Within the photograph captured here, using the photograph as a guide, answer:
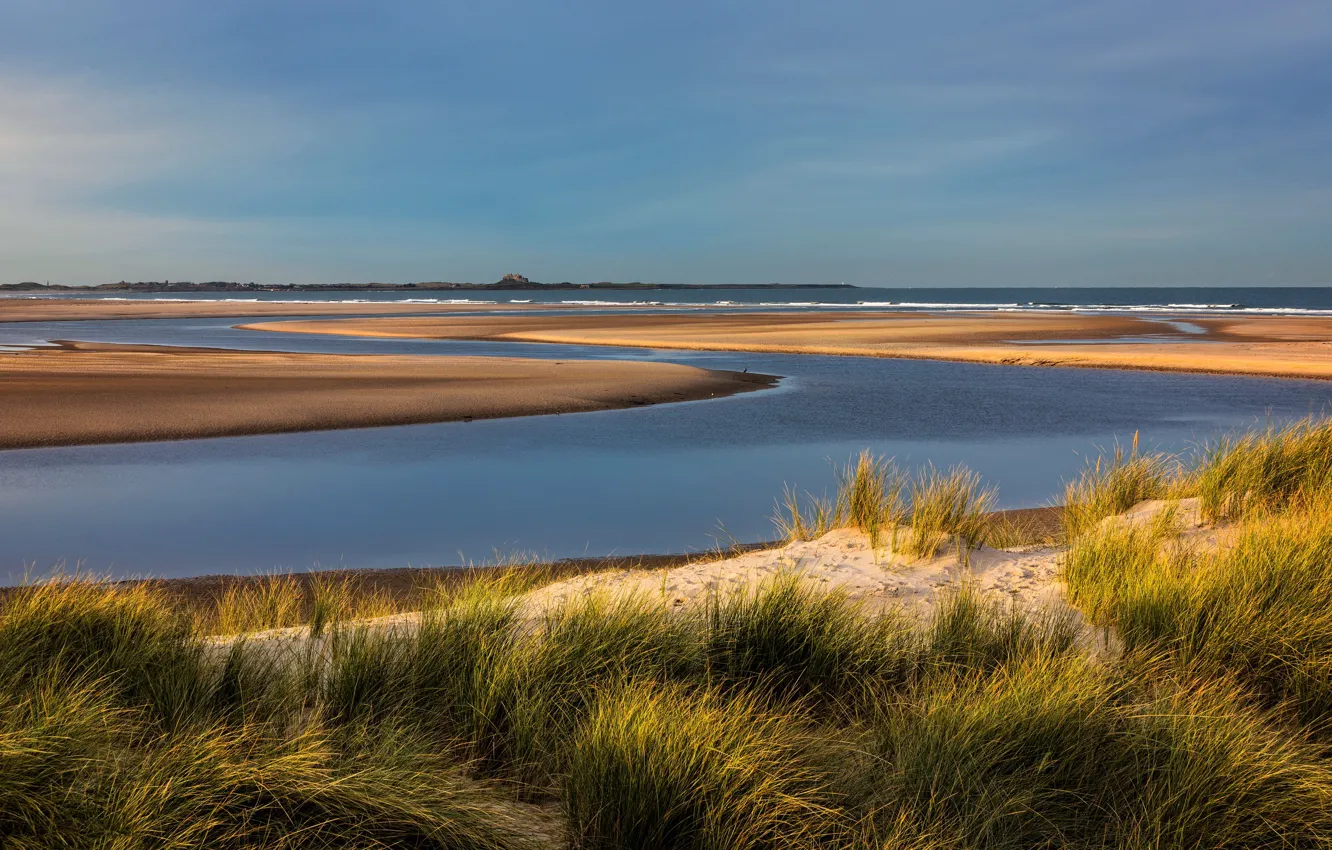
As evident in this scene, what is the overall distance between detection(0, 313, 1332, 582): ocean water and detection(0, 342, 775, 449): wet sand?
1.01m

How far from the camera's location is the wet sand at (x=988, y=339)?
30.1 m

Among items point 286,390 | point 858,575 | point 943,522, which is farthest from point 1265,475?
point 286,390

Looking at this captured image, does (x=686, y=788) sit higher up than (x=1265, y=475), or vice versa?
(x=1265, y=475)

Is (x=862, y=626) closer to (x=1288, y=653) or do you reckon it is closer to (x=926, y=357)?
(x=1288, y=653)

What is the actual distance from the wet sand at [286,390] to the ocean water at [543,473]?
101 cm

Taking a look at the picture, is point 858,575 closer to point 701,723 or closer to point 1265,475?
point 701,723

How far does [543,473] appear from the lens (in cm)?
1341

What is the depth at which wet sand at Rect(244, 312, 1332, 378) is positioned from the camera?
3006cm

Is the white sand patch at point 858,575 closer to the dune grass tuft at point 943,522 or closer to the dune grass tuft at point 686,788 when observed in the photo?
the dune grass tuft at point 943,522

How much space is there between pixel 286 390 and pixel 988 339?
30.3 m

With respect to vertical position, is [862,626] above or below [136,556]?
above

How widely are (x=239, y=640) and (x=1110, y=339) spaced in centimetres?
4246

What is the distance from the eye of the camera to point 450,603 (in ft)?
18.6

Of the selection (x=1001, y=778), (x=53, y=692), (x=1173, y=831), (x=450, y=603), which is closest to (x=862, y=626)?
(x=1001, y=778)
